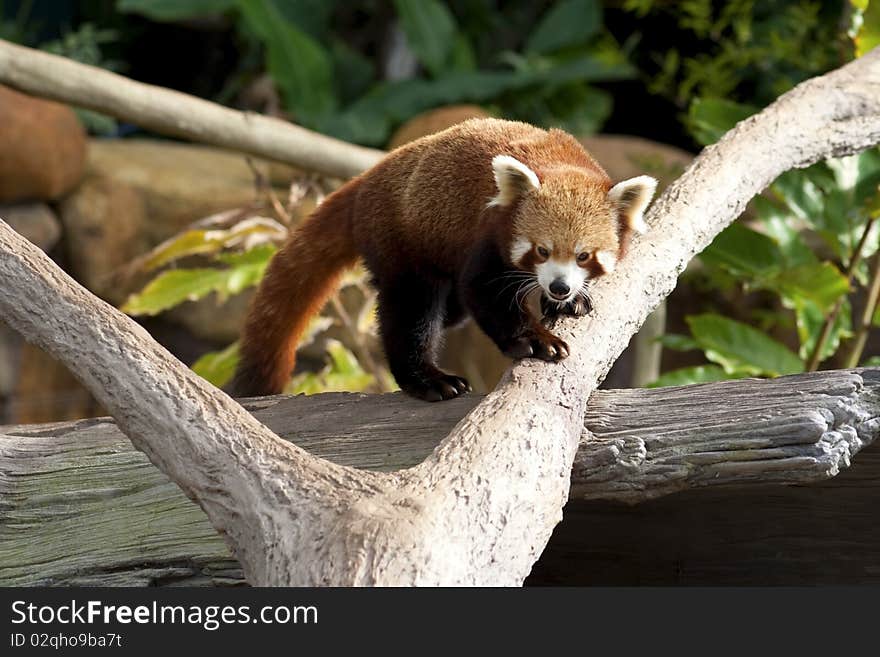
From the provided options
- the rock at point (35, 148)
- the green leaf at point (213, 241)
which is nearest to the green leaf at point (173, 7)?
the rock at point (35, 148)

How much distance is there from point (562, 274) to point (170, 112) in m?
1.62

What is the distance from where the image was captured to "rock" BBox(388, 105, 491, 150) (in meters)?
5.43

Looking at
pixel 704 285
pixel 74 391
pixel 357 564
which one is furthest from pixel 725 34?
pixel 357 564

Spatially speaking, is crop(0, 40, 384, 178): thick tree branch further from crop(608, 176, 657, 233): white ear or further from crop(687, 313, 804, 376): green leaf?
crop(608, 176, 657, 233): white ear

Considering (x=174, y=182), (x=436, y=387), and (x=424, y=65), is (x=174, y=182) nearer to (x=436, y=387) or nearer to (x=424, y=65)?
(x=424, y=65)

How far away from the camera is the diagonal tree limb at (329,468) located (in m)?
1.46

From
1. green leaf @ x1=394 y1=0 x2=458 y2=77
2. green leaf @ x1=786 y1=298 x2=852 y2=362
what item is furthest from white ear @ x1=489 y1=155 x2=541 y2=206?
A: green leaf @ x1=394 y1=0 x2=458 y2=77

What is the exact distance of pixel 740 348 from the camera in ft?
10.0

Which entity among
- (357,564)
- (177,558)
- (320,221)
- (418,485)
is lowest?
(357,564)

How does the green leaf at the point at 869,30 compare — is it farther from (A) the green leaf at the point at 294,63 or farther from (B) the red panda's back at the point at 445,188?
(A) the green leaf at the point at 294,63

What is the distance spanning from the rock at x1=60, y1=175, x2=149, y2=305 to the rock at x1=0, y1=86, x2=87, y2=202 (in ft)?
0.46

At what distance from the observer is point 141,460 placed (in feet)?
7.23

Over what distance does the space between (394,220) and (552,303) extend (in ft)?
1.34

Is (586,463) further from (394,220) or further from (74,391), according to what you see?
(74,391)
